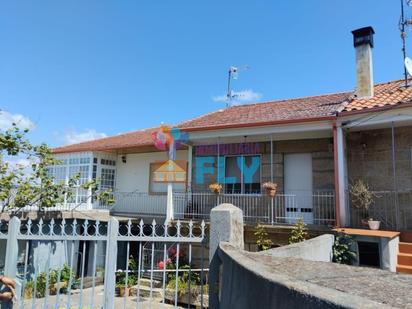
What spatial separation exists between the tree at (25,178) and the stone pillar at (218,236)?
31.1 feet

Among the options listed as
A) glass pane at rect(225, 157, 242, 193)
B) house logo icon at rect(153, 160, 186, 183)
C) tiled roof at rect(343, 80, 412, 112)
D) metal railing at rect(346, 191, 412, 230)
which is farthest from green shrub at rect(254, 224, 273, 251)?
house logo icon at rect(153, 160, 186, 183)

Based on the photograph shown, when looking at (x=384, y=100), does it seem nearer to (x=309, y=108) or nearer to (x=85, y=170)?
(x=309, y=108)

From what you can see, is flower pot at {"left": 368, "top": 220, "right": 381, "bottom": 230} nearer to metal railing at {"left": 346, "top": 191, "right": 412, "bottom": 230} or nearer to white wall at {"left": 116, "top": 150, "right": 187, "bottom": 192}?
metal railing at {"left": 346, "top": 191, "right": 412, "bottom": 230}

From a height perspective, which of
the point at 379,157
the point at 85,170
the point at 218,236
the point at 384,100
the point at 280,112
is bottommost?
the point at 218,236

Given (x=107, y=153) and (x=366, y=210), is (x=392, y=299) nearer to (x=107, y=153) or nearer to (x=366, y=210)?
(x=366, y=210)

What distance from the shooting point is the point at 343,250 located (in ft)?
25.9

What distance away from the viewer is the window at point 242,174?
13242 millimetres

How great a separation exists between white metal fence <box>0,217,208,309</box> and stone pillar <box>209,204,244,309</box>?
0.25 metres

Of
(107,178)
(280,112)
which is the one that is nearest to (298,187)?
(280,112)

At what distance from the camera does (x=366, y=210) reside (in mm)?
10211

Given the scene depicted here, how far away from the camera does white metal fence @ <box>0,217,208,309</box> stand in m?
4.37

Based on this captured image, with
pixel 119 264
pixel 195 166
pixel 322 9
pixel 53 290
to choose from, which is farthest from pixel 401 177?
pixel 53 290

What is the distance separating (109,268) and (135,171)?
13012mm

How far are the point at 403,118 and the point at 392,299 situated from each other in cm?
889
